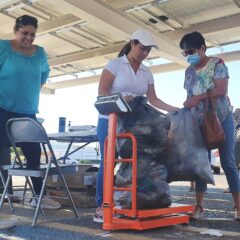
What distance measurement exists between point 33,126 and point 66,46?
8.90 metres

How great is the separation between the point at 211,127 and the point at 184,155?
1.09ft

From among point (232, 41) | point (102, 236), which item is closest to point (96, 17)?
point (232, 41)

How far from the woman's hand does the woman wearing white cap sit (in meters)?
0.10

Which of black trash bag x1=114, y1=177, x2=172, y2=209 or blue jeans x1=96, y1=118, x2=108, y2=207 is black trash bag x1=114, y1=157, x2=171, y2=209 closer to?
black trash bag x1=114, y1=177, x2=172, y2=209

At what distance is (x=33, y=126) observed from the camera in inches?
111

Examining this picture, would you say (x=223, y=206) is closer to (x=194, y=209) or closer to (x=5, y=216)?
(x=194, y=209)

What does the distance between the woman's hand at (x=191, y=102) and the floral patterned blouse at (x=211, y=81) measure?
3 centimetres

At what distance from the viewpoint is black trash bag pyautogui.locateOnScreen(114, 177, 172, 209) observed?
2.52 meters

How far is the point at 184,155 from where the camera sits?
267 centimetres

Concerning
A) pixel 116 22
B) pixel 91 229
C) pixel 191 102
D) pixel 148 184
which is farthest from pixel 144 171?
pixel 116 22

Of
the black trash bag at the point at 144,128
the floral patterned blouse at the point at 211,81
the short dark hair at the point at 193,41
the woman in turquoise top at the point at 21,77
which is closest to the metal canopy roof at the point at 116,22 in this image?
the woman in turquoise top at the point at 21,77

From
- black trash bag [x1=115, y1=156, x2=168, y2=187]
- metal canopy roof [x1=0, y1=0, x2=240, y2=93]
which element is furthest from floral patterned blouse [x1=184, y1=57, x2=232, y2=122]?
metal canopy roof [x1=0, y1=0, x2=240, y2=93]

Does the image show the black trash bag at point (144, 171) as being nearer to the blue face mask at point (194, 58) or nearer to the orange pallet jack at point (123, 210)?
the orange pallet jack at point (123, 210)

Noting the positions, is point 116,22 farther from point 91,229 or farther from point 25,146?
point 91,229
